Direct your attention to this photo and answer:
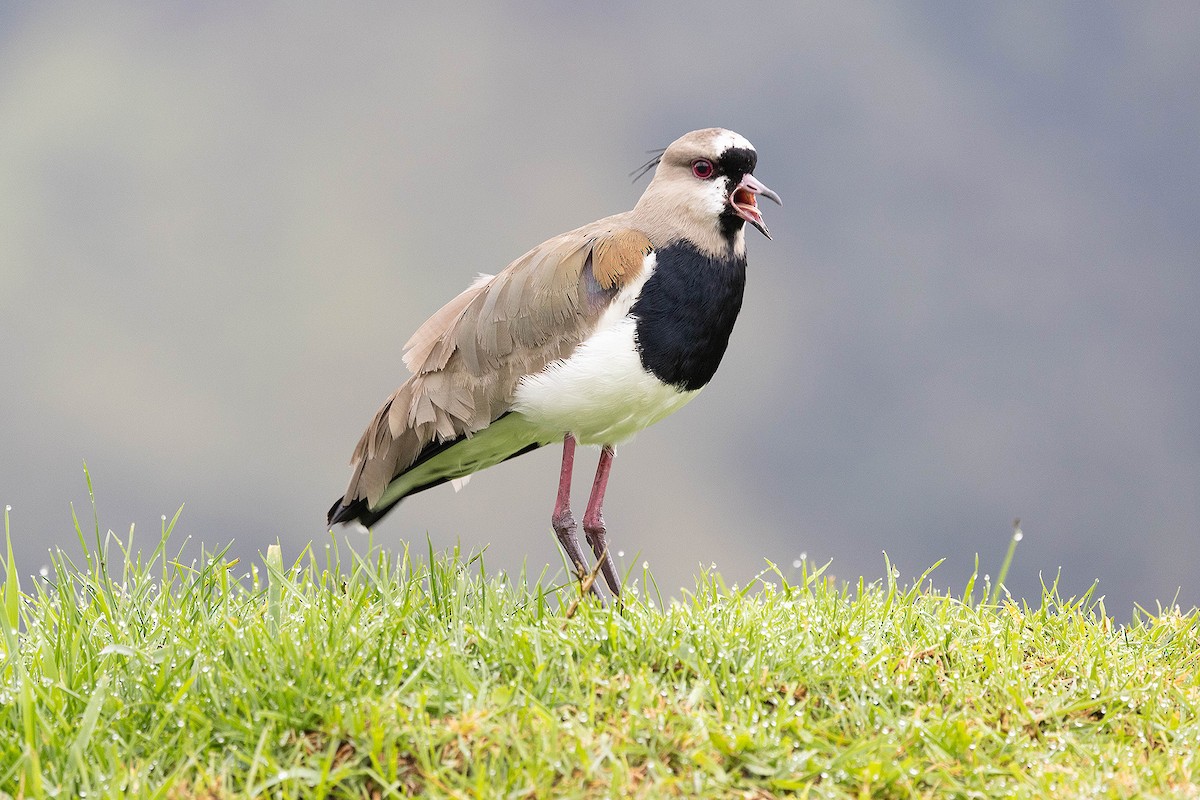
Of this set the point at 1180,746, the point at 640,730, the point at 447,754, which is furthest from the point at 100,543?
the point at 1180,746

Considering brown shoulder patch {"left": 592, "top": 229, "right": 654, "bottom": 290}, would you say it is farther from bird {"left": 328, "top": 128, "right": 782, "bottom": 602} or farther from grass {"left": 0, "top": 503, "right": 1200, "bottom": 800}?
grass {"left": 0, "top": 503, "right": 1200, "bottom": 800}

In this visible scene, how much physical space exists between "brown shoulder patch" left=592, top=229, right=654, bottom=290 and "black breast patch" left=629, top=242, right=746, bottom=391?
7 cm

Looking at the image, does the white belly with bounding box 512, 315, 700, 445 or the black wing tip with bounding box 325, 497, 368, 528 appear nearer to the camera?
the white belly with bounding box 512, 315, 700, 445

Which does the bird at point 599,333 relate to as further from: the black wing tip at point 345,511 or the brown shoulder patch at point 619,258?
the black wing tip at point 345,511

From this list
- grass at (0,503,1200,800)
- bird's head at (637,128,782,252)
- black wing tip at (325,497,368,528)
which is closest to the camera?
grass at (0,503,1200,800)

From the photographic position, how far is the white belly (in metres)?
4.82

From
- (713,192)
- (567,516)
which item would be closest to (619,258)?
(713,192)

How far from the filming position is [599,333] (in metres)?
4.86

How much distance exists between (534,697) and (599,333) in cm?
171

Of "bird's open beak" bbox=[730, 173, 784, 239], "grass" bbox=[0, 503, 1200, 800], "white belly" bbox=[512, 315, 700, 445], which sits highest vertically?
"bird's open beak" bbox=[730, 173, 784, 239]

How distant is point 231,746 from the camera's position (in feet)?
11.5

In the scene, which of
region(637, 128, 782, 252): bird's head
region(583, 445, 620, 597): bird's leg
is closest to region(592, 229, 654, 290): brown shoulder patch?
region(637, 128, 782, 252): bird's head

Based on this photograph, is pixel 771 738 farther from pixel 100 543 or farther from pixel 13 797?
pixel 100 543

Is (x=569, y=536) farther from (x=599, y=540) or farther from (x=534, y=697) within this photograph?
(x=534, y=697)
